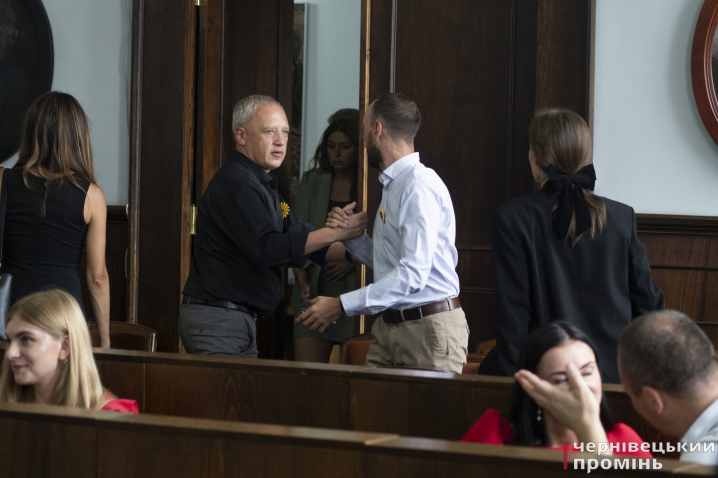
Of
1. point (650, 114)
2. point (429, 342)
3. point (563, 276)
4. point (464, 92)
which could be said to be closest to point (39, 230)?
point (429, 342)

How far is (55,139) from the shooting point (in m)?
2.86

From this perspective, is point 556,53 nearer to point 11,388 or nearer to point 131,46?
point 131,46

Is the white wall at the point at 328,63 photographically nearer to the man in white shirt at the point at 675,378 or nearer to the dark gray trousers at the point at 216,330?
the dark gray trousers at the point at 216,330

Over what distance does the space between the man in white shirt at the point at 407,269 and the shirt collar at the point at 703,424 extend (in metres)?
1.25

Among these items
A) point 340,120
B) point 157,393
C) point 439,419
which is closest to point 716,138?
point 340,120

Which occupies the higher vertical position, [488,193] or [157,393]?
[488,193]

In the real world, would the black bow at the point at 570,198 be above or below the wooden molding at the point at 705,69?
below

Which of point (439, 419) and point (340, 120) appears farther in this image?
point (340, 120)

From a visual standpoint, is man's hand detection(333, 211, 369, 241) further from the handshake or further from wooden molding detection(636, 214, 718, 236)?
wooden molding detection(636, 214, 718, 236)

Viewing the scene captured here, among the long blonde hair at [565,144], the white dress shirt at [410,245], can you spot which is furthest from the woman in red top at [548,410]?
the white dress shirt at [410,245]

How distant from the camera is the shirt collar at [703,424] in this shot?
1519mm

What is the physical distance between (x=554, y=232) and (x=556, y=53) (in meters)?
1.78

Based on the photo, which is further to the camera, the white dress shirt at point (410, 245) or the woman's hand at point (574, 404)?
the white dress shirt at point (410, 245)

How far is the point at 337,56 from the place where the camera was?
439 cm
